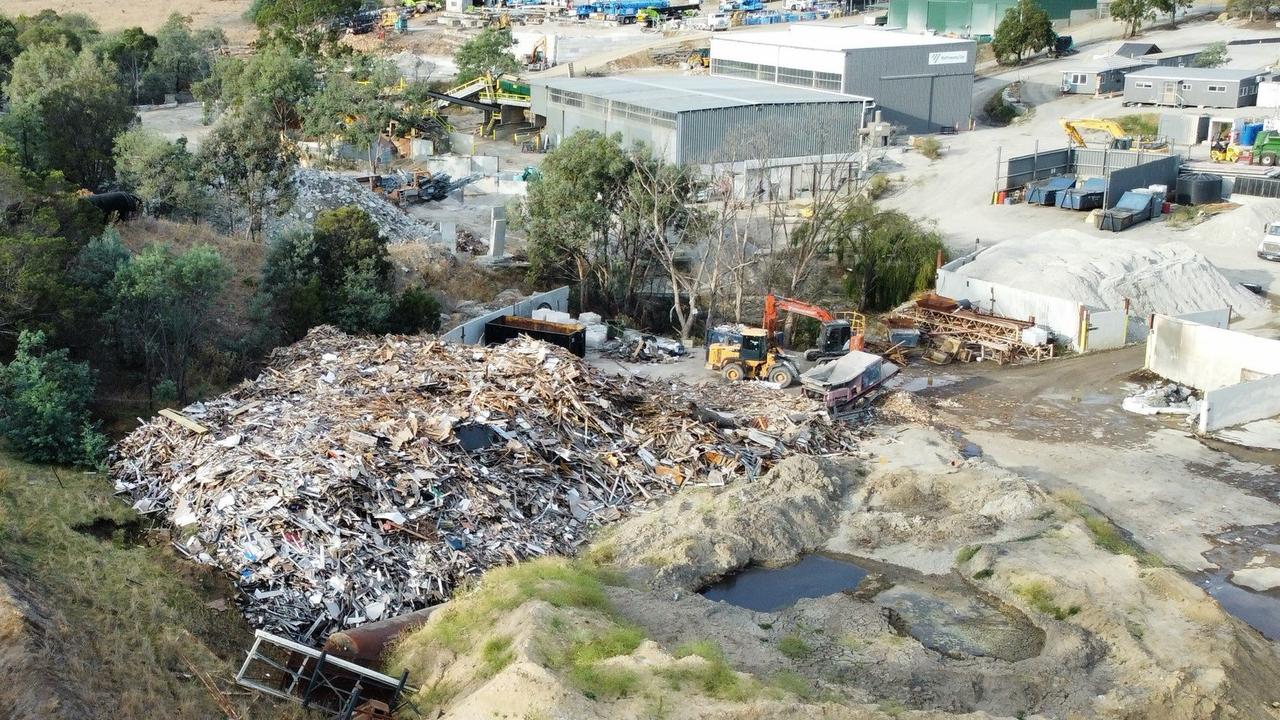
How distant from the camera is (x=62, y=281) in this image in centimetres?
2691

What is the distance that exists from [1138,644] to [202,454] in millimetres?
16067

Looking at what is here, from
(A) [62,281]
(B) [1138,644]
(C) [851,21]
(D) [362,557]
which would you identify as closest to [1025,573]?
(B) [1138,644]

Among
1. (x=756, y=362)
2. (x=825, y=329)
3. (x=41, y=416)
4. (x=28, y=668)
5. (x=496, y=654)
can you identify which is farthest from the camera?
(x=825, y=329)

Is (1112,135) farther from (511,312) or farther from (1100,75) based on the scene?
(511,312)

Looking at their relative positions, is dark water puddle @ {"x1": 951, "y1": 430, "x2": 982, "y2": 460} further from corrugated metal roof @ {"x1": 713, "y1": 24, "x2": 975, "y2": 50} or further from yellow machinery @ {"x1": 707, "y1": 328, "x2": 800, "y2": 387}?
corrugated metal roof @ {"x1": 713, "y1": 24, "x2": 975, "y2": 50}

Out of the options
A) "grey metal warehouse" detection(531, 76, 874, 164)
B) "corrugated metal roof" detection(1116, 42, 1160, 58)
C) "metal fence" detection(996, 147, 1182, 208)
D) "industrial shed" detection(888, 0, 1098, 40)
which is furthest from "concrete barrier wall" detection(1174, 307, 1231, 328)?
"industrial shed" detection(888, 0, 1098, 40)

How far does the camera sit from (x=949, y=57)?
63.0 meters

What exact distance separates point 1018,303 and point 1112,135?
24791mm

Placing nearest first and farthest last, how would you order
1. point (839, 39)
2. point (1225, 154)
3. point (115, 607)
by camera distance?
point (115, 607), point (1225, 154), point (839, 39)

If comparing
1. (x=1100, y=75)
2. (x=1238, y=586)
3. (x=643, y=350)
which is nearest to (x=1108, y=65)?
(x=1100, y=75)

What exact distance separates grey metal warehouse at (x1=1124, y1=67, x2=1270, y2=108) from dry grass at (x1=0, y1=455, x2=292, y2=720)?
56.0m

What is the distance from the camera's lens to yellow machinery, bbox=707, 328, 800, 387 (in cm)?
3125

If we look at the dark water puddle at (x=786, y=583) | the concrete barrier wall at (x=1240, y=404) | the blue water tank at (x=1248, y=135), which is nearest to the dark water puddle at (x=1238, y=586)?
the concrete barrier wall at (x=1240, y=404)

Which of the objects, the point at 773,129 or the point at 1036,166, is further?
the point at 773,129
